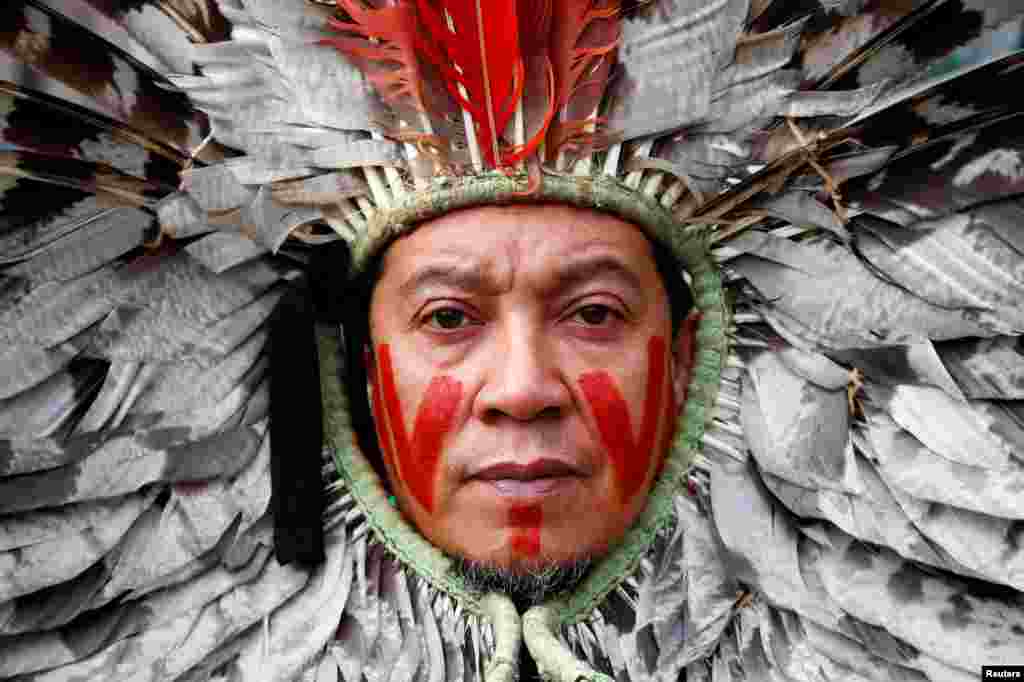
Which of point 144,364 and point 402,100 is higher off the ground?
point 402,100

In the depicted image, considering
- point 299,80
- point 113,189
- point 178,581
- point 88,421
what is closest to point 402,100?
point 299,80

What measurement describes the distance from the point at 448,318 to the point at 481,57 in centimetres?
43

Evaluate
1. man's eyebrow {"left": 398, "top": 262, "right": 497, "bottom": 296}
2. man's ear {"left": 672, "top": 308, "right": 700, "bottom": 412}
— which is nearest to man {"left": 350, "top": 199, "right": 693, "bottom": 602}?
man's eyebrow {"left": 398, "top": 262, "right": 497, "bottom": 296}

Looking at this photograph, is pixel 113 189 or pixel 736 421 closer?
pixel 113 189

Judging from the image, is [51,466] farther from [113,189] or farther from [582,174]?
[582,174]

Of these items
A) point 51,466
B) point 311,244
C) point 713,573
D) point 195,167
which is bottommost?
point 713,573

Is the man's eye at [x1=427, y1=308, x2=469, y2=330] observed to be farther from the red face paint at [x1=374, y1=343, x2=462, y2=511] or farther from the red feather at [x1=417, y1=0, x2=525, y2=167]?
the red feather at [x1=417, y1=0, x2=525, y2=167]

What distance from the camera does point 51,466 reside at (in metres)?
1.71

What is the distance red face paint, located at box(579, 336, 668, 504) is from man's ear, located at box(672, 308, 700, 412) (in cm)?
9

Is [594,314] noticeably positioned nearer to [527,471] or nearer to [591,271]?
[591,271]

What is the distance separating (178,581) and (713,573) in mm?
914

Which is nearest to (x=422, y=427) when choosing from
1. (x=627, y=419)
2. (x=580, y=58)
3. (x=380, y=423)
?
(x=380, y=423)

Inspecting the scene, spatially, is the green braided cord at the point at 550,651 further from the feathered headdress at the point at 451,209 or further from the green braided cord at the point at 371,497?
the green braided cord at the point at 371,497

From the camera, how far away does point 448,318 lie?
1724mm
